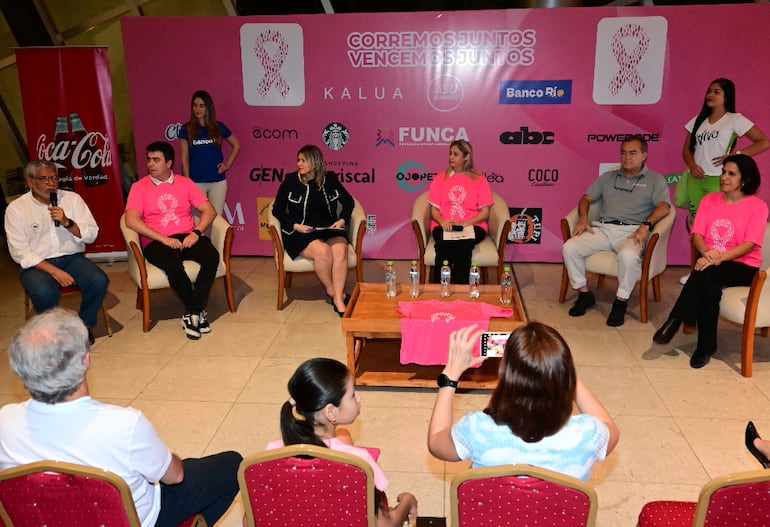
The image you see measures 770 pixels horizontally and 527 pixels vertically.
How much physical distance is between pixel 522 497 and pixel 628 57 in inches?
191

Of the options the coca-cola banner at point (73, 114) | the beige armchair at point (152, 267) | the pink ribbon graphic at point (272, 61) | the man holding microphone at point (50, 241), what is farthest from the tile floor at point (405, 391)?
the pink ribbon graphic at point (272, 61)

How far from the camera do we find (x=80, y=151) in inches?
242

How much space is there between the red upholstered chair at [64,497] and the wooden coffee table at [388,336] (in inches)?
78.5

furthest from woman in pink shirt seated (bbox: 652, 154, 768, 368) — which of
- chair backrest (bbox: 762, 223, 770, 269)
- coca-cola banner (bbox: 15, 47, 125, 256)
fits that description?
coca-cola banner (bbox: 15, 47, 125, 256)

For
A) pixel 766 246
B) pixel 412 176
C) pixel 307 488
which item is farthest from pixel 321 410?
pixel 412 176

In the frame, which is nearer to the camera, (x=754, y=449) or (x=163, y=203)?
(x=754, y=449)

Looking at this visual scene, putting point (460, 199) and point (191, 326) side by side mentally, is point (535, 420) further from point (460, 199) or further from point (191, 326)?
point (460, 199)

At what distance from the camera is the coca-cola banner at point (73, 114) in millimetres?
5977

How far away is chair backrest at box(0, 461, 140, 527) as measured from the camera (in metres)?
1.82

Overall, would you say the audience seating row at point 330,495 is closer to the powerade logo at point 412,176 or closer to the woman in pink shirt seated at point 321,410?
the woman in pink shirt seated at point 321,410

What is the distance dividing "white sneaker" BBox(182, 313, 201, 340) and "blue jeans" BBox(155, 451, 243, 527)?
2228 mm

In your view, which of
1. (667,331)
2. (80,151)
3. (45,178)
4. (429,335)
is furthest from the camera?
(80,151)

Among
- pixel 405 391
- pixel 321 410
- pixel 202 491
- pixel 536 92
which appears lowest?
pixel 405 391

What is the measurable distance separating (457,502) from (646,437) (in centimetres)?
196
